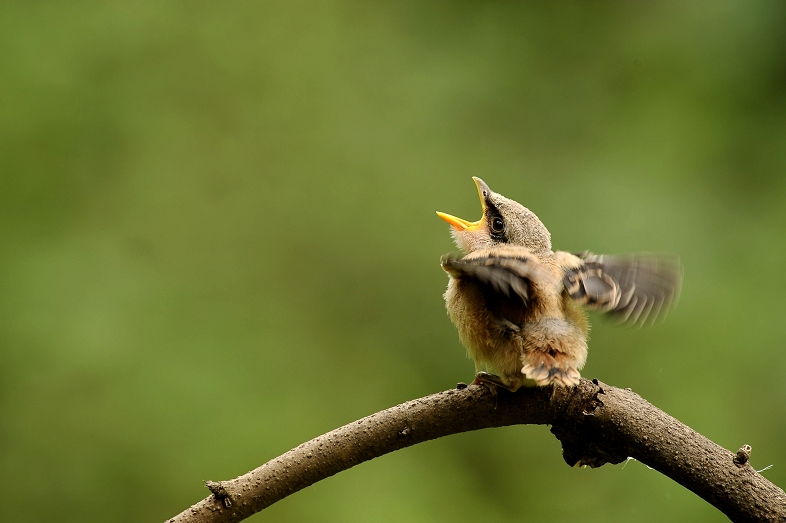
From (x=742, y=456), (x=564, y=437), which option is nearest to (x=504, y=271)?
(x=564, y=437)

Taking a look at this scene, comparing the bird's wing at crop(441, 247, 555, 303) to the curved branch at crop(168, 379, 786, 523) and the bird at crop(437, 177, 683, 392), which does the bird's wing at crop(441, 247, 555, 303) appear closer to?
the bird at crop(437, 177, 683, 392)

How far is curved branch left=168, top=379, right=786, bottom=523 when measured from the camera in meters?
1.59

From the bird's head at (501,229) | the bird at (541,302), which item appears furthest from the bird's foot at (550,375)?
the bird's head at (501,229)

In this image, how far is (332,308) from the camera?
3.83 meters

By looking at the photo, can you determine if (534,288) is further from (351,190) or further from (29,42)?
(29,42)

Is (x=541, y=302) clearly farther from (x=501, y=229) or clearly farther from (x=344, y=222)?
(x=344, y=222)

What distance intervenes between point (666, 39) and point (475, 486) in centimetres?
264

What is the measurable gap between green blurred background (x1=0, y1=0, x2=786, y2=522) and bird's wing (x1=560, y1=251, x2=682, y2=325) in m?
1.58

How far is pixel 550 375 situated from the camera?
165cm

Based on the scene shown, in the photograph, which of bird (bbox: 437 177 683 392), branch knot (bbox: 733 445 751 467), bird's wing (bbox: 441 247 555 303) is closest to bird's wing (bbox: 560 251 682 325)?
bird (bbox: 437 177 683 392)

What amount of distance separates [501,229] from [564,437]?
0.75m

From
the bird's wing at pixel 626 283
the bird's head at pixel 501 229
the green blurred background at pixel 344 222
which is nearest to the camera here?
the bird's wing at pixel 626 283

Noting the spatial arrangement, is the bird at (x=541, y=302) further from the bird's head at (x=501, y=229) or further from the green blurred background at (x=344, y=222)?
the green blurred background at (x=344, y=222)

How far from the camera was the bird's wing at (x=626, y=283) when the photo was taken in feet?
5.97
